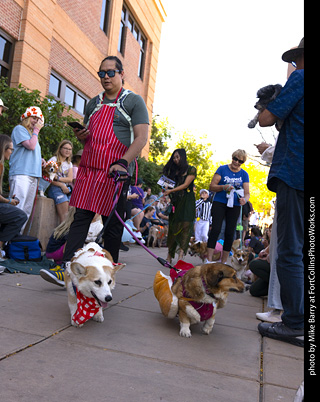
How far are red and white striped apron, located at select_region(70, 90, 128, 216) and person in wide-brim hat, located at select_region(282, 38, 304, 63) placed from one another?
1.63 metres

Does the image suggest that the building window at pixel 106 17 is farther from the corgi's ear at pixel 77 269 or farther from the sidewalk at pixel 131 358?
the corgi's ear at pixel 77 269

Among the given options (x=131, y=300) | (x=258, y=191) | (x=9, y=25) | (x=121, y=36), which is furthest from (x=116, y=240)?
(x=258, y=191)

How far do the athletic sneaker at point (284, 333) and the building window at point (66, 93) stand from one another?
12.0m

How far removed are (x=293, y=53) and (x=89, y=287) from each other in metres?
2.48

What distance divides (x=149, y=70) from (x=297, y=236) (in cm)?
2198

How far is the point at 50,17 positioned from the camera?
12750 millimetres

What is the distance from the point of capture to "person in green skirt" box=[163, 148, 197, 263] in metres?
7.36

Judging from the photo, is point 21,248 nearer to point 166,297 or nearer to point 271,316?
point 166,297

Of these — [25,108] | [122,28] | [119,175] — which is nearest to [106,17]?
[122,28]

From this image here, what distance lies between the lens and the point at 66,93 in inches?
580

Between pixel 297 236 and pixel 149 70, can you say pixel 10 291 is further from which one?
pixel 149 70

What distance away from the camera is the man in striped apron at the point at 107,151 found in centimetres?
380

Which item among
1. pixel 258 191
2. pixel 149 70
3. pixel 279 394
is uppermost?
pixel 149 70
